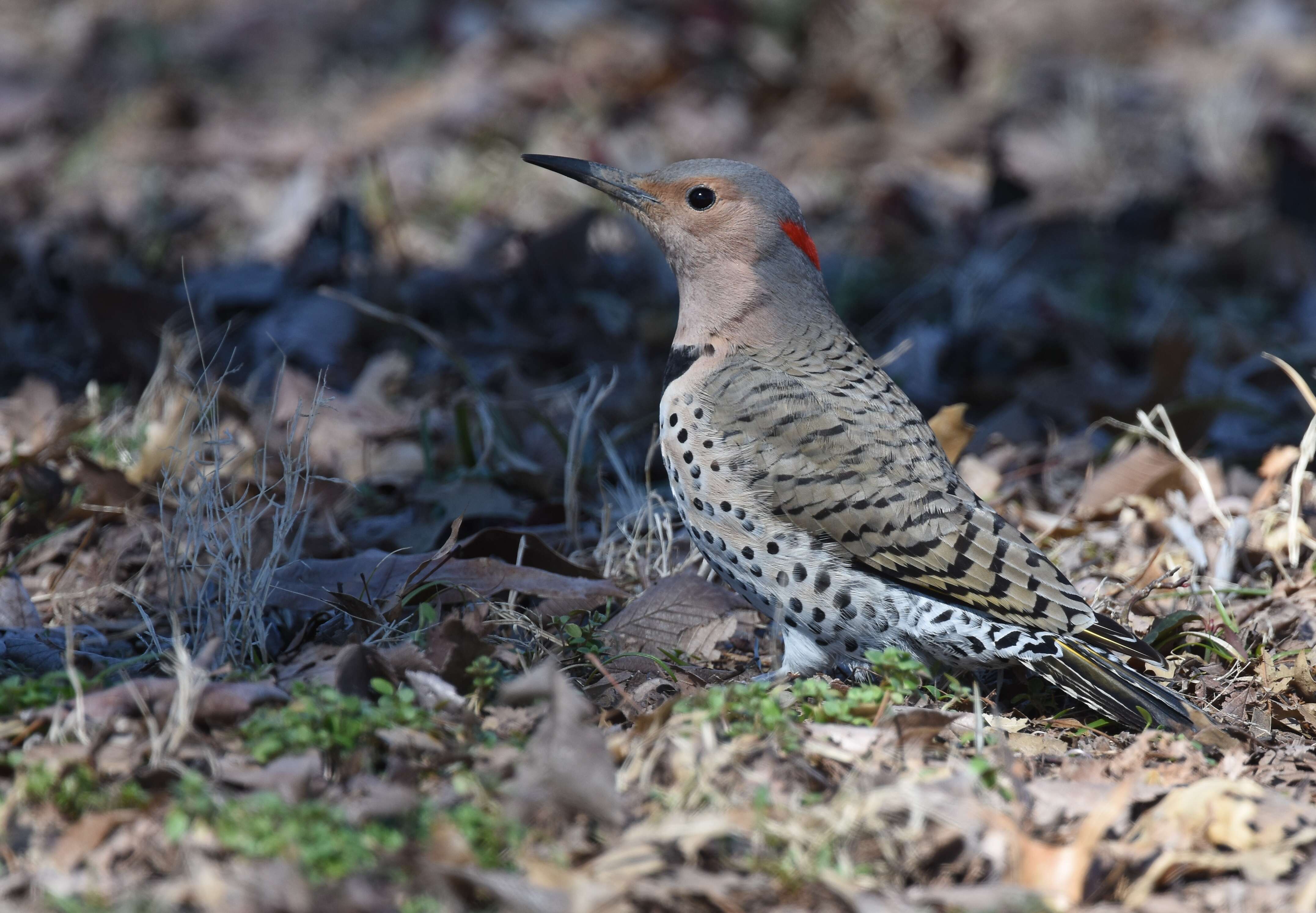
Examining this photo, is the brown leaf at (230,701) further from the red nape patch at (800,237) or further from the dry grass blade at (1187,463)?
the dry grass blade at (1187,463)

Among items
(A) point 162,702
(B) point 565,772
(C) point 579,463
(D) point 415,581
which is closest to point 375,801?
(B) point 565,772

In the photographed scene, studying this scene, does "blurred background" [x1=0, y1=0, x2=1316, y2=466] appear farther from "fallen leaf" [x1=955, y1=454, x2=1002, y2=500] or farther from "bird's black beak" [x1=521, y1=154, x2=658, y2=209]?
"bird's black beak" [x1=521, y1=154, x2=658, y2=209]

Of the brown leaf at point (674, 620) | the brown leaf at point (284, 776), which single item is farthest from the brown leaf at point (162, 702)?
the brown leaf at point (674, 620)

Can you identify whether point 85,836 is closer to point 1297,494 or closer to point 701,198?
point 701,198

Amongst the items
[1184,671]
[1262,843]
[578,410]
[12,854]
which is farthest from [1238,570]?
[12,854]

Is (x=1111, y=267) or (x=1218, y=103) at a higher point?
(x=1218, y=103)

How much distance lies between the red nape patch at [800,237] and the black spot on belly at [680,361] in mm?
578

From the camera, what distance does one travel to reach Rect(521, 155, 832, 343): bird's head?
16.2ft

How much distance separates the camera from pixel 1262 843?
3109 millimetres

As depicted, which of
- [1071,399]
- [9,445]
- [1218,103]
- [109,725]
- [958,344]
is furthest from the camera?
[1218,103]

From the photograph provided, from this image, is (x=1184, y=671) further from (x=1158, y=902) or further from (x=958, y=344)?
(x=958, y=344)

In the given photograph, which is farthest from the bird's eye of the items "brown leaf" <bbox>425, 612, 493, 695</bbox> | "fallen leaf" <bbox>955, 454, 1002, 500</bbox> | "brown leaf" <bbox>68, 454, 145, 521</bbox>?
"brown leaf" <bbox>68, 454, 145, 521</bbox>

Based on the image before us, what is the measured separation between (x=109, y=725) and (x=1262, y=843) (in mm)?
2777

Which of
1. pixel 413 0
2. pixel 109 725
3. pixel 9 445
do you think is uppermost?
pixel 413 0
